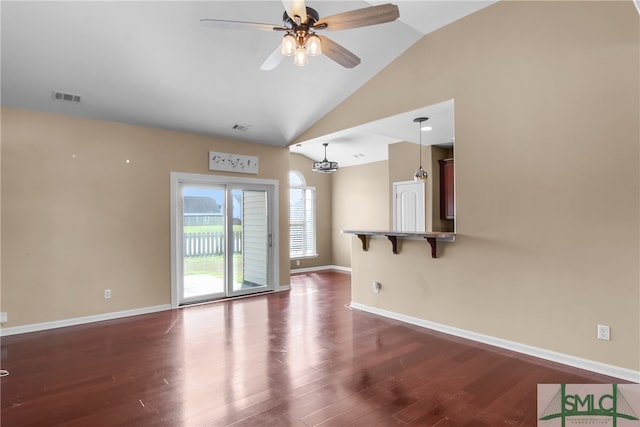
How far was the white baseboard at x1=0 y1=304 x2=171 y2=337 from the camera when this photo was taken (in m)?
4.14

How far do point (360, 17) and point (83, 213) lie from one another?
4.25 metres

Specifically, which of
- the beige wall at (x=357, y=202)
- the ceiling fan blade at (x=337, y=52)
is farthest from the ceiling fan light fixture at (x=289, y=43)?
the beige wall at (x=357, y=202)

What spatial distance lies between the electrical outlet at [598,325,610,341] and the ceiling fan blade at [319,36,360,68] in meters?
3.17

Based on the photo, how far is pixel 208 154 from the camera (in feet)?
18.7

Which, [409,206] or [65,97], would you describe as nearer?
[65,97]

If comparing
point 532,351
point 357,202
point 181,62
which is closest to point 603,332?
point 532,351

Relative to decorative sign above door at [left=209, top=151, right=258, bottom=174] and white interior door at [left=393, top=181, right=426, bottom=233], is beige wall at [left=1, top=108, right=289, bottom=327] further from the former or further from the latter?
white interior door at [left=393, top=181, right=426, bottom=233]

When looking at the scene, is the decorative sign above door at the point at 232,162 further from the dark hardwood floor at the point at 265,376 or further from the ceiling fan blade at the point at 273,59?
the ceiling fan blade at the point at 273,59

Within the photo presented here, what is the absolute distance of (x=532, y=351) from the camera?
3.41 m

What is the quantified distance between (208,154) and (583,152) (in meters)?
4.95

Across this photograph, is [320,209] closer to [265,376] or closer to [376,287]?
[376,287]

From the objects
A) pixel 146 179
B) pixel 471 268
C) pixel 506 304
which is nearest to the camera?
pixel 506 304

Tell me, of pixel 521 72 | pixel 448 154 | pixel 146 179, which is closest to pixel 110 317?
pixel 146 179

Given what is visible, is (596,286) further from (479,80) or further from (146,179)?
(146,179)
